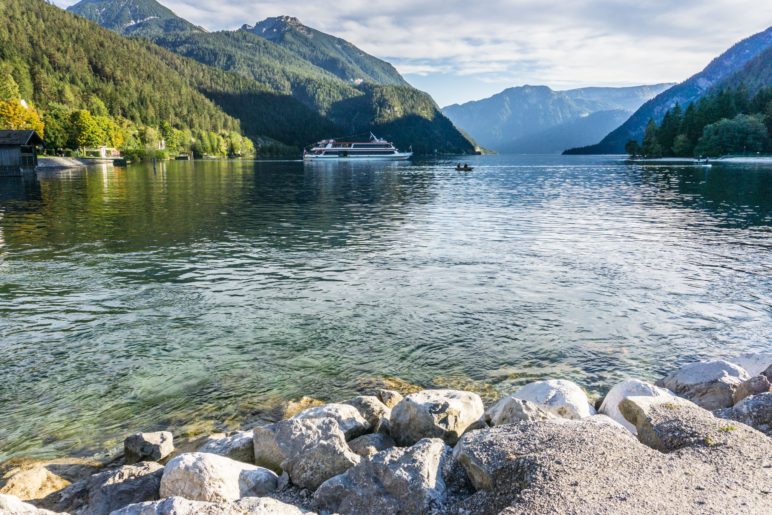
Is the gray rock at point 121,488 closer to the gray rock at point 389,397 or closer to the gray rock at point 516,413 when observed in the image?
the gray rock at point 389,397

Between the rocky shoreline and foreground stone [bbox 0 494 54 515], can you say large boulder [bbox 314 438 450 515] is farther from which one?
foreground stone [bbox 0 494 54 515]

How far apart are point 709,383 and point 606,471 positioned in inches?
236

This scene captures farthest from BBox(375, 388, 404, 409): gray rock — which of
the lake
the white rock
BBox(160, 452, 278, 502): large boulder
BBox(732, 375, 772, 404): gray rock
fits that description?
the white rock

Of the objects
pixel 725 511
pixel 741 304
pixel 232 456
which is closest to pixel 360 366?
pixel 232 456

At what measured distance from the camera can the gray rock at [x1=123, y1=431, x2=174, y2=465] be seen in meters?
9.38

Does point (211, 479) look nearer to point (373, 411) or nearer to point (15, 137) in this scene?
point (373, 411)

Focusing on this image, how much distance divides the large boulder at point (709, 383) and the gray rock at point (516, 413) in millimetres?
4117

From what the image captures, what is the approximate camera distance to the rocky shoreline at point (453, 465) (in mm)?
6418

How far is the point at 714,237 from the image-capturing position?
3344 centimetres

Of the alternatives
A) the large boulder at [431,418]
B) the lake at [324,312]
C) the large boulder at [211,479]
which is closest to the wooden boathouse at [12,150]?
the lake at [324,312]

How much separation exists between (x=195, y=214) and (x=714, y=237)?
3754 cm

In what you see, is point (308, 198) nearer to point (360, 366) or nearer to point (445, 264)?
point (445, 264)

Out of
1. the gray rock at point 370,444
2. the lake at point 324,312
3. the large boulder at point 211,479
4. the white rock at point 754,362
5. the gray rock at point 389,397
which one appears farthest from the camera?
the lake at point 324,312

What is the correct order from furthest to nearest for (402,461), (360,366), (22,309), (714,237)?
(714,237) < (22,309) < (360,366) < (402,461)
